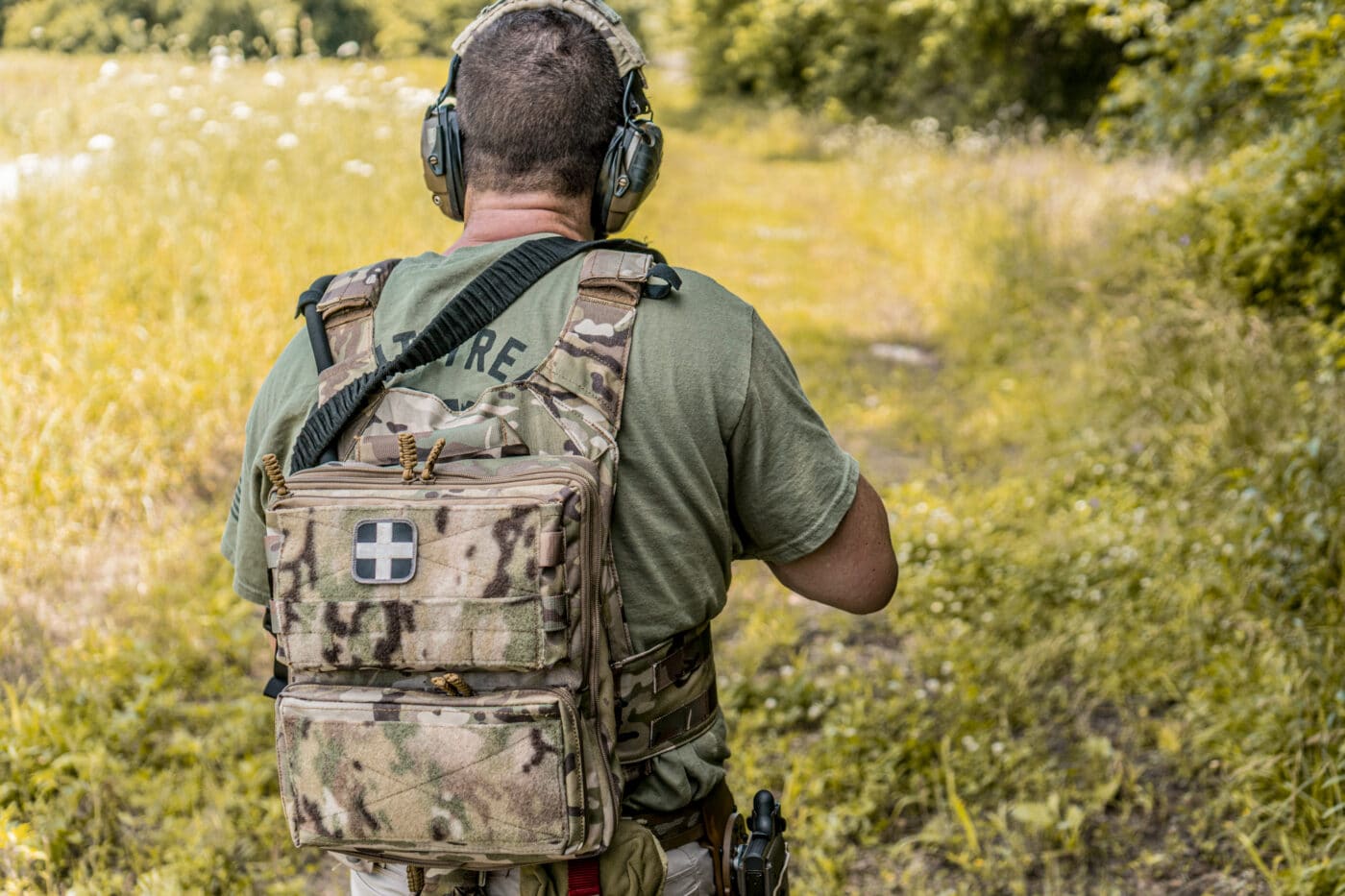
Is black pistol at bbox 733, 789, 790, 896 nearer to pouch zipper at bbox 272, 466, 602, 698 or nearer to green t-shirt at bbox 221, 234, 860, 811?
green t-shirt at bbox 221, 234, 860, 811

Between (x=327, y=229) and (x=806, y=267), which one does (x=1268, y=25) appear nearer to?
(x=327, y=229)

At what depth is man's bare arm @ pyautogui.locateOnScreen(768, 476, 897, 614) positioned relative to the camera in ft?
5.62

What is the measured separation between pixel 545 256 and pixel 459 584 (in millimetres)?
485

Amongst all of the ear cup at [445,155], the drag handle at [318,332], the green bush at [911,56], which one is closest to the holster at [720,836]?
the drag handle at [318,332]

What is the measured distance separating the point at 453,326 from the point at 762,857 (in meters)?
0.91

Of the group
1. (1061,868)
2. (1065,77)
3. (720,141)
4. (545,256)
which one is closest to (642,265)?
(545,256)

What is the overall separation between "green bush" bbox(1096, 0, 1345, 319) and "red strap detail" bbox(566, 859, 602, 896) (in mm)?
4156

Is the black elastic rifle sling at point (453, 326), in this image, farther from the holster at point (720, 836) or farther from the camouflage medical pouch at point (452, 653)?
the holster at point (720, 836)

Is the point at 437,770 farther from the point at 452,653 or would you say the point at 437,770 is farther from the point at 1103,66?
the point at 1103,66

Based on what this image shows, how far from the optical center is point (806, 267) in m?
10.4

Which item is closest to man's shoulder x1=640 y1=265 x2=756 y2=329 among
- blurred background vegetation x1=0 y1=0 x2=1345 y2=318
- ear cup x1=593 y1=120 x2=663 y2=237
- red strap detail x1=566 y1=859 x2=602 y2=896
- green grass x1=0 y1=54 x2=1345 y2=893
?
ear cup x1=593 y1=120 x2=663 y2=237

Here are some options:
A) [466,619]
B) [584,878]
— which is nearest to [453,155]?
[466,619]

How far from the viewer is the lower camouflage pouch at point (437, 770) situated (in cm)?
142

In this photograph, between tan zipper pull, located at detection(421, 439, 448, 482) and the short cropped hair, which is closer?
tan zipper pull, located at detection(421, 439, 448, 482)
